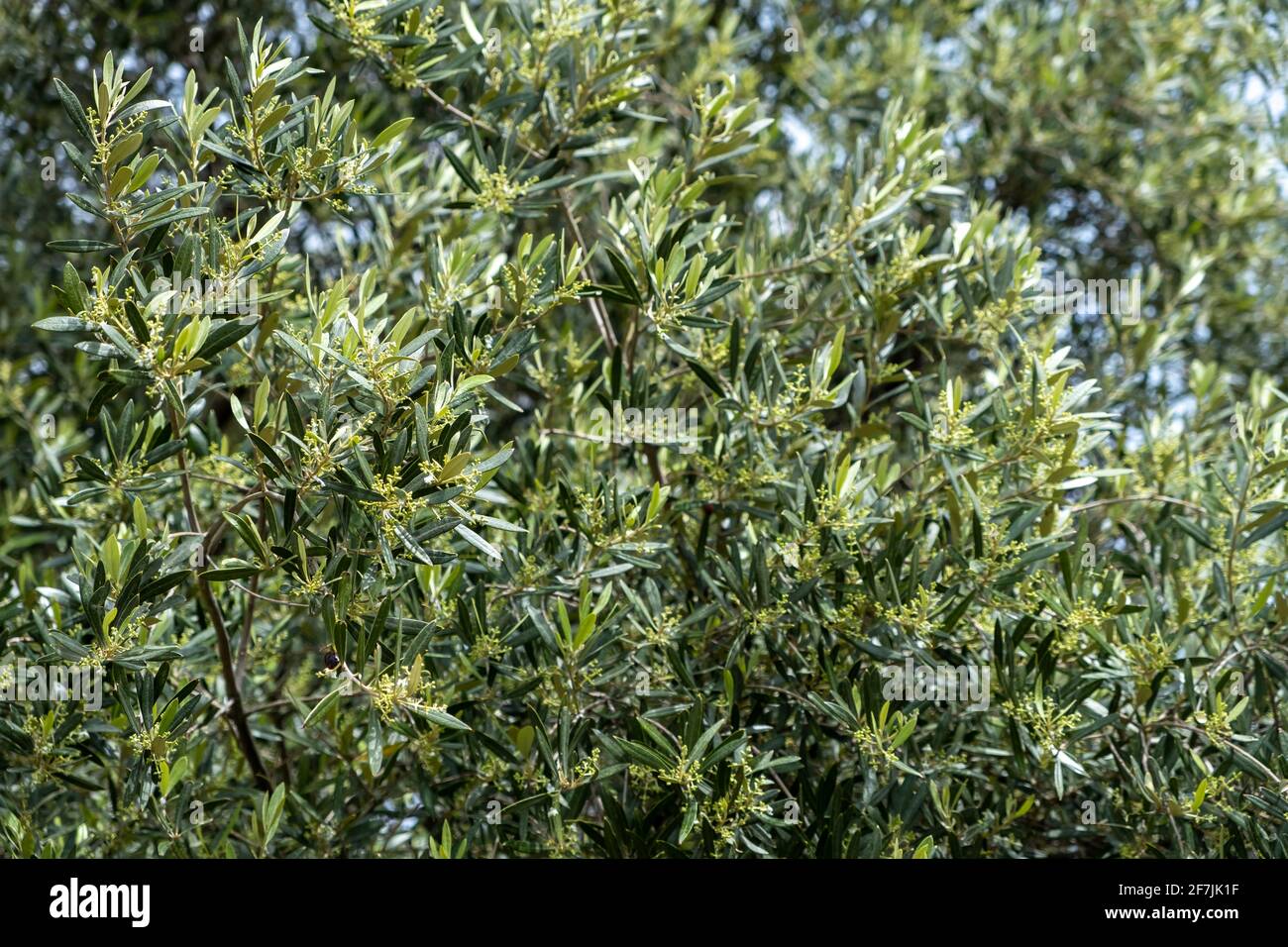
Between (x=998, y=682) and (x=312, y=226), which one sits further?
(x=312, y=226)

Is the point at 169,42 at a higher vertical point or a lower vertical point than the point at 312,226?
higher

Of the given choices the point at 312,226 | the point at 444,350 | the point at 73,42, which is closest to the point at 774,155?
the point at 312,226

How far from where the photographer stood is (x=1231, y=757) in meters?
2.96

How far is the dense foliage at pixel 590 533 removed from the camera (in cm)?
255

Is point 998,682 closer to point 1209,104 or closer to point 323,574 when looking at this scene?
point 323,574

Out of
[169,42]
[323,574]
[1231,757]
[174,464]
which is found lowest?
[1231,757]

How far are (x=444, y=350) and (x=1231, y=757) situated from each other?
7.31 feet

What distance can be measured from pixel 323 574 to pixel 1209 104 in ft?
15.7

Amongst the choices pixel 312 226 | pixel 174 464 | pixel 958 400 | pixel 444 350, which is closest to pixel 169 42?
pixel 312 226

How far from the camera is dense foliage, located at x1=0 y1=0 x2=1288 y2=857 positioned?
100 inches

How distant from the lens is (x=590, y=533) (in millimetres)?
2980
